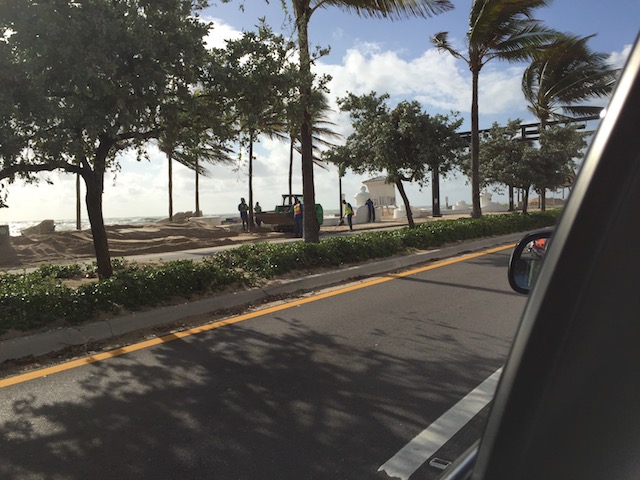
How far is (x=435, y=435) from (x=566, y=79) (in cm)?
2407

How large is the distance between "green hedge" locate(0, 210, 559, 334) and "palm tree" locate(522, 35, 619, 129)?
41.2ft

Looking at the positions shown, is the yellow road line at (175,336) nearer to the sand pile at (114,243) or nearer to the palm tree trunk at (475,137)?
the sand pile at (114,243)

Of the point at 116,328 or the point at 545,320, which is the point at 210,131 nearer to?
the point at 116,328

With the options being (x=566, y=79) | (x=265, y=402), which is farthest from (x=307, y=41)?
(x=566, y=79)

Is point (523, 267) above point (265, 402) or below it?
above

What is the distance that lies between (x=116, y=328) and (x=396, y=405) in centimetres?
362

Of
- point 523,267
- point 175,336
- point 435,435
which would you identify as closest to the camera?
point 523,267

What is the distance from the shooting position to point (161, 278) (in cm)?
704

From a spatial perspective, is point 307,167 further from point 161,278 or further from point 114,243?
point 114,243

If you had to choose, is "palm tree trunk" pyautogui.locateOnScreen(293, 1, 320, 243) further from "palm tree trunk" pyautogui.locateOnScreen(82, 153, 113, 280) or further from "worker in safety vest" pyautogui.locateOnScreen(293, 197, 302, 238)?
"worker in safety vest" pyautogui.locateOnScreen(293, 197, 302, 238)

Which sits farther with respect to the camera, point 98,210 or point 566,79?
point 566,79

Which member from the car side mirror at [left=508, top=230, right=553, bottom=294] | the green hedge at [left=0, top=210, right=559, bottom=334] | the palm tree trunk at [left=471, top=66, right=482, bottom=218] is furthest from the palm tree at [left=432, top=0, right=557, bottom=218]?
the car side mirror at [left=508, top=230, right=553, bottom=294]

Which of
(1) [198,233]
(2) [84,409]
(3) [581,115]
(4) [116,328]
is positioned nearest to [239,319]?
(4) [116,328]

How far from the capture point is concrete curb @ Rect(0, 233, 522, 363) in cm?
514
